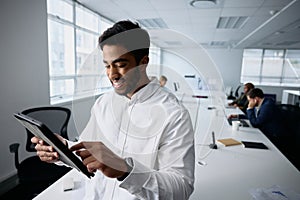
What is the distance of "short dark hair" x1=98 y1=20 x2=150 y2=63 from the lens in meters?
0.66

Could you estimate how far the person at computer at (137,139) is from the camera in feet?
1.85

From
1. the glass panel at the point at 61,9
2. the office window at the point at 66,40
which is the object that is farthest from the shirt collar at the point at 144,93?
the glass panel at the point at 61,9

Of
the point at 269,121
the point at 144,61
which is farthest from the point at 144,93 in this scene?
the point at 269,121

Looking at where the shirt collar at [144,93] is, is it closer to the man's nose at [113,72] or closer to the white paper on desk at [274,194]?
the man's nose at [113,72]

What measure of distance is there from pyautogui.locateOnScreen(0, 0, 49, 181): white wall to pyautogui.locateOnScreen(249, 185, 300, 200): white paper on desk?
7.65 feet

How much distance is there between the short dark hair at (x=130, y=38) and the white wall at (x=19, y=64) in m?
1.89

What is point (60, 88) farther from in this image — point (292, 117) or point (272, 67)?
point (272, 67)

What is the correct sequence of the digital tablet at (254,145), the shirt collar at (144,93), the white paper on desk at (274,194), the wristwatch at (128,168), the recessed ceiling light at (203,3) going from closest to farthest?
1. the wristwatch at (128,168)
2. the shirt collar at (144,93)
3. the white paper on desk at (274,194)
4. the digital tablet at (254,145)
5. the recessed ceiling light at (203,3)

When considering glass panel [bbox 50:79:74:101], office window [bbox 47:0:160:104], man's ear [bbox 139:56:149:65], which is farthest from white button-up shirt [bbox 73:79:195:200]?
glass panel [bbox 50:79:74:101]

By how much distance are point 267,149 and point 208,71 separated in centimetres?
131

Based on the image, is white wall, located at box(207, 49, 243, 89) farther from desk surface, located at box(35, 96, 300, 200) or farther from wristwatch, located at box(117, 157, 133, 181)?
wristwatch, located at box(117, 157, 133, 181)

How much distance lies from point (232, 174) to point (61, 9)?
3.29 meters

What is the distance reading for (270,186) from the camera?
3.92ft

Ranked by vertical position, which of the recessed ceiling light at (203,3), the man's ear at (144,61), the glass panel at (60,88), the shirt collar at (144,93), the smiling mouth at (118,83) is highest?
the recessed ceiling light at (203,3)
